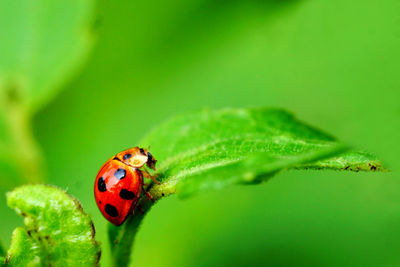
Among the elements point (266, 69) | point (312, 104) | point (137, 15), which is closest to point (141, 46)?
point (137, 15)

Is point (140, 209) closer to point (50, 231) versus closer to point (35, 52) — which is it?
point (50, 231)

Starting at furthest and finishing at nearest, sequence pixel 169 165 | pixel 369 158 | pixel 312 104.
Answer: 1. pixel 312 104
2. pixel 169 165
3. pixel 369 158

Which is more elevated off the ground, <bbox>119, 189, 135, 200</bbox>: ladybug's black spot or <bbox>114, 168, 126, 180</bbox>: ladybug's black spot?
<bbox>114, 168, 126, 180</bbox>: ladybug's black spot

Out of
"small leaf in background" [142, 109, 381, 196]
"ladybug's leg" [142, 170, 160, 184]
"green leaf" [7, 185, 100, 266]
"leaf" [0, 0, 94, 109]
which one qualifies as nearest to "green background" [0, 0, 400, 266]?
"leaf" [0, 0, 94, 109]

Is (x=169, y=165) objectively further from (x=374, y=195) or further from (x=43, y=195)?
(x=374, y=195)

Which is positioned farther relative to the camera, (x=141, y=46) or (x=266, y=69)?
(x=141, y=46)

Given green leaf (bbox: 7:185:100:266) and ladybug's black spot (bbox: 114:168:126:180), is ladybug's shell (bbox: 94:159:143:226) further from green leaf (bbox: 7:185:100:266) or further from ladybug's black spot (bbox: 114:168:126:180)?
green leaf (bbox: 7:185:100:266)

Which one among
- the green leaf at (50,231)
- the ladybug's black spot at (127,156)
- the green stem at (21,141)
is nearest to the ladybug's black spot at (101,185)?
the ladybug's black spot at (127,156)

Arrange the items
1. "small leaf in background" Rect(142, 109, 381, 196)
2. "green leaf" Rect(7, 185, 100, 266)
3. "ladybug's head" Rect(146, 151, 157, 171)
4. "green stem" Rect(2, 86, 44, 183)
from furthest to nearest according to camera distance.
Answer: "green stem" Rect(2, 86, 44, 183)
"ladybug's head" Rect(146, 151, 157, 171)
"green leaf" Rect(7, 185, 100, 266)
"small leaf in background" Rect(142, 109, 381, 196)

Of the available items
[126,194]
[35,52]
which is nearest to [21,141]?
[35,52]
